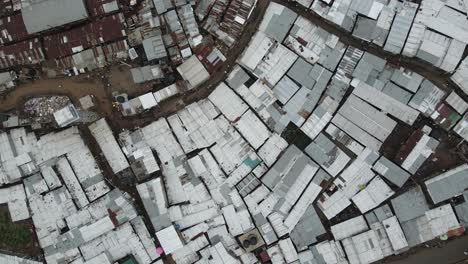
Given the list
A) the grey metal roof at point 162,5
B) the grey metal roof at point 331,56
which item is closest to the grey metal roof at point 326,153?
the grey metal roof at point 331,56

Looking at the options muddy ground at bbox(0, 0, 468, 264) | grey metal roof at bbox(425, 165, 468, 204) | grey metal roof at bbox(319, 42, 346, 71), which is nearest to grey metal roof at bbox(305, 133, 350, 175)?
muddy ground at bbox(0, 0, 468, 264)

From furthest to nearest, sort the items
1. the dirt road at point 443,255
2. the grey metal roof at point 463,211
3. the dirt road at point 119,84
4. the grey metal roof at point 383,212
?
the dirt road at point 119,84
the dirt road at point 443,255
the grey metal roof at point 383,212
the grey metal roof at point 463,211

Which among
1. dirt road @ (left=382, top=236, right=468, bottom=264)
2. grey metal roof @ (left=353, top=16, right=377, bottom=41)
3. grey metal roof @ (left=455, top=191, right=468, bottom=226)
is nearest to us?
grey metal roof @ (left=455, top=191, right=468, bottom=226)

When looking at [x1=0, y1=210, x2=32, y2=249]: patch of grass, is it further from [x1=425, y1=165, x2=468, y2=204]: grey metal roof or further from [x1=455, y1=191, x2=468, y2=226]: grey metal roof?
[x1=455, y1=191, x2=468, y2=226]: grey metal roof

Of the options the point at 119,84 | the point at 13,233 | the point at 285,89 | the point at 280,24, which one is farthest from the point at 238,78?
the point at 13,233

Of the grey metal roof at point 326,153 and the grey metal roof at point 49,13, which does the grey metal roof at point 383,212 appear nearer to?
the grey metal roof at point 326,153

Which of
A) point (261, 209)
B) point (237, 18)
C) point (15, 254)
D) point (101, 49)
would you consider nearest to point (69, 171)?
point (15, 254)

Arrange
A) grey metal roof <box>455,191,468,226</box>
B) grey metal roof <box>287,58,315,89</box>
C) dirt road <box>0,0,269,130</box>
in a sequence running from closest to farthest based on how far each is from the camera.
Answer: grey metal roof <box>455,191,468,226</box>, grey metal roof <box>287,58,315,89</box>, dirt road <box>0,0,269,130</box>
